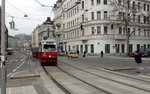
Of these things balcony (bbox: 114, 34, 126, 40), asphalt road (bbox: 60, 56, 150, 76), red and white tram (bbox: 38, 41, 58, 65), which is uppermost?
balcony (bbox: 114, 34, 126, 40)

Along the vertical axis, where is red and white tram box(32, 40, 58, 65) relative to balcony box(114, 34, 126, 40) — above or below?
below

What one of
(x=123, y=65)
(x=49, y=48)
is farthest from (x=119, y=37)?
(x=49, y=48)

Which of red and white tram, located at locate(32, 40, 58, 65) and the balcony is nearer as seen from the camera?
red and white tram, located at locate(32, 40, 58, 65)

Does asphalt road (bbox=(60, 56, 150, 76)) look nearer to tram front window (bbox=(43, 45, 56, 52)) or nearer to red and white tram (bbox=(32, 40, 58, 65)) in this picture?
red and white tram (bbox=(32, 40, 58, 65))

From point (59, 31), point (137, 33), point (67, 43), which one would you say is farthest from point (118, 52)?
point (59, 31)

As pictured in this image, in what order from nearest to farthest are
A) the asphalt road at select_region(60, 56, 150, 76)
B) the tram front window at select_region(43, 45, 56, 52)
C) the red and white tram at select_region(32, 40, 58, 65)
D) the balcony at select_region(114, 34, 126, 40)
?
1. the asphalt road at select_region(60, 56, 150, 76)
2. the red and white tram at select_region(32, 40, 58, 65)
3. the tram front window at select_region(43, 45, 56, 52)
4. the balcony at select_region(114, 34, 126, 40)

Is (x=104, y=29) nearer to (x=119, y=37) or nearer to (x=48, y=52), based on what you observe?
(x=119, y=37)

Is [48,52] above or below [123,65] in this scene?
above

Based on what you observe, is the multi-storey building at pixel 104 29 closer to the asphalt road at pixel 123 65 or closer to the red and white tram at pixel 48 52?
the asphalt road at pixel 123 65

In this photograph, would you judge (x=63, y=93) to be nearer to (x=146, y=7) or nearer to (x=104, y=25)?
(x=104, y=25)

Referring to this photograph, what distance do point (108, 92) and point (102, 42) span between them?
44.8 meters

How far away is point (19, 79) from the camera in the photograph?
13.6 metres

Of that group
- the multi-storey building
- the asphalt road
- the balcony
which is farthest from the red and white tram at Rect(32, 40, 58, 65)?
the balcony

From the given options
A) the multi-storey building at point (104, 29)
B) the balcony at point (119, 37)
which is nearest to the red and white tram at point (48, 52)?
the multi-storey building at point (104, 29)
